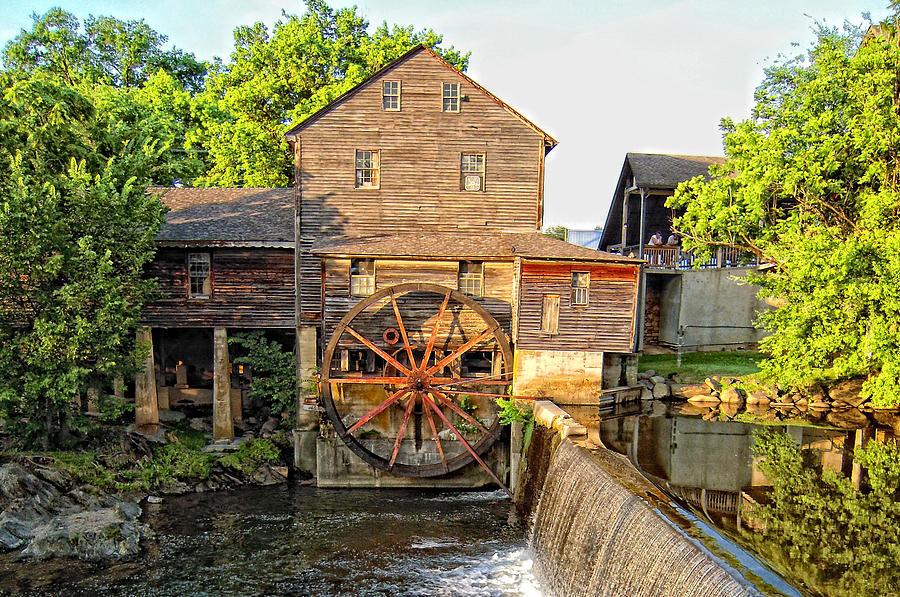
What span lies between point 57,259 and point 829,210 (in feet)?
73.3

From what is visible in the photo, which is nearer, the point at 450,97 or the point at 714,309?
the point at 450,97

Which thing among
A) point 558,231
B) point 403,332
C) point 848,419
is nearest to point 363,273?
point 403,332

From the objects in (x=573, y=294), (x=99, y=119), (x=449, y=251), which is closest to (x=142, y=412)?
(x=99, y=119)

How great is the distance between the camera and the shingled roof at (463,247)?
15711 mm

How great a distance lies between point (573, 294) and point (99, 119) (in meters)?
13.8

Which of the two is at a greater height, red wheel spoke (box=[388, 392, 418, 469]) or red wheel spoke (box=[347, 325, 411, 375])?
red wheel spoke (box=[347, 325, 411, 375])

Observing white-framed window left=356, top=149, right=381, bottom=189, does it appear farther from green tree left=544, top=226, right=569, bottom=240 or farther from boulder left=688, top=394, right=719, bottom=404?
green tree left=544, top=226, right=569, bottom=240

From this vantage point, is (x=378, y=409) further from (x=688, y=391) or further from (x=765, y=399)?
(x=765, y=399)

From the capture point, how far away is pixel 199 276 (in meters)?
17.3

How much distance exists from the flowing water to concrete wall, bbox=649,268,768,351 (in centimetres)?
1336

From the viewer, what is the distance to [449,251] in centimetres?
1603

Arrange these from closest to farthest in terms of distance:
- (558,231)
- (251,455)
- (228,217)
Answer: (251,455), (228,217), (558,231)

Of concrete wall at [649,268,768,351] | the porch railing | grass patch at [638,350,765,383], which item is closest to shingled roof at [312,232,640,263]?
grass patch at [638,350,765,383]

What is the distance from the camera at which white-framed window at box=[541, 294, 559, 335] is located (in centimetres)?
1611
